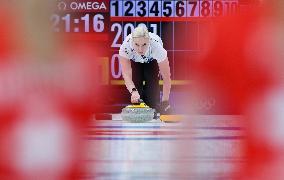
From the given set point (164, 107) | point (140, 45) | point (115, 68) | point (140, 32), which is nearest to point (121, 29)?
point (115, 68)

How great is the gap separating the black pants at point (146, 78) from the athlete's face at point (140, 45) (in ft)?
0.66

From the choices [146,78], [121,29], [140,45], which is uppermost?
[121,29]

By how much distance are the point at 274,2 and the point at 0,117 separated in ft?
0.87

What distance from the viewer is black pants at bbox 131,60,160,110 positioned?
3.27m

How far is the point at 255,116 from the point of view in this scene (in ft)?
1.95

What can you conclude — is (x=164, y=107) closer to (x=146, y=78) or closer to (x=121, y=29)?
(x=146, y=78)

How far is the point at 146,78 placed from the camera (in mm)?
3297

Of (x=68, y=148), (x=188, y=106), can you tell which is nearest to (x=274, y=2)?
(x=188, y=106)

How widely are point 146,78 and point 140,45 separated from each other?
38 cm

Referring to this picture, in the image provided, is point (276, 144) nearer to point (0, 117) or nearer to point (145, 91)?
point (0, 117)

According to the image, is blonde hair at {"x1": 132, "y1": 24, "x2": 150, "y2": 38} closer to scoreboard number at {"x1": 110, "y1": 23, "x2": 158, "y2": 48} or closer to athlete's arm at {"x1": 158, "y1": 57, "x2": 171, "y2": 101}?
athlete's arm at {"x1": 158, "y1": 57, "x2": 171, "y2": 101}

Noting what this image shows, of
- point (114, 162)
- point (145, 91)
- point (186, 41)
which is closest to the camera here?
point (186, 41)

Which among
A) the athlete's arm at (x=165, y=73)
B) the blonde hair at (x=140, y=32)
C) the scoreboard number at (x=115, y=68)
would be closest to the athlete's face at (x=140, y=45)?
the blonde hair at (x=140, y=32)

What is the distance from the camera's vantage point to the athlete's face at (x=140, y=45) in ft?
9.32
